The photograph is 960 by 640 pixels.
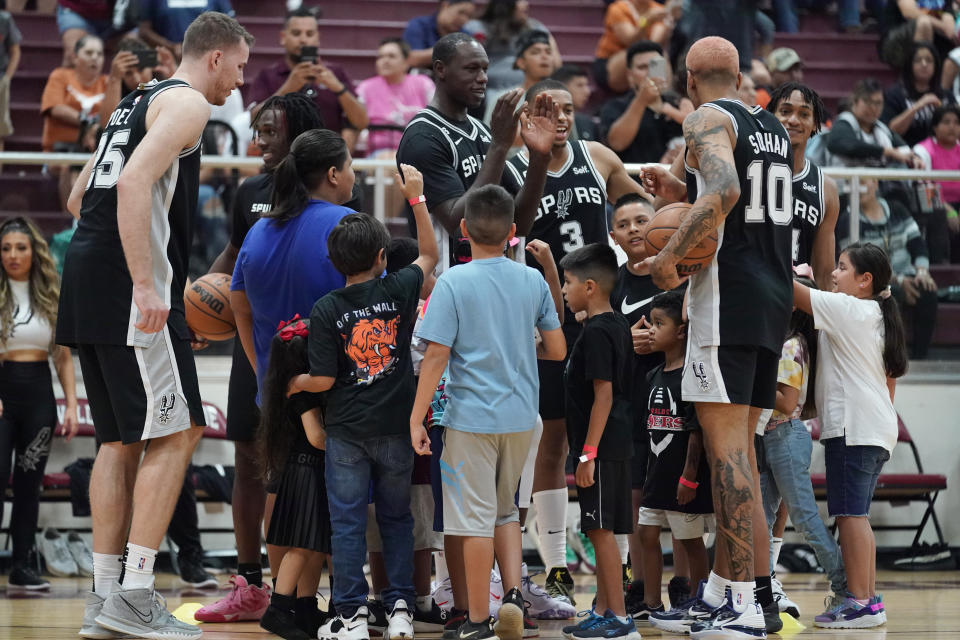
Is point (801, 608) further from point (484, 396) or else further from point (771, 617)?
point (484, 396)

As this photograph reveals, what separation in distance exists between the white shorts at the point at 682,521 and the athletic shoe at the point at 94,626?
2443 mm

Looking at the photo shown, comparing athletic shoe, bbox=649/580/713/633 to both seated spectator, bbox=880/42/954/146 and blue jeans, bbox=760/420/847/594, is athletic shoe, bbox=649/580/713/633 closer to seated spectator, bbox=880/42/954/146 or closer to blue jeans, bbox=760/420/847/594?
blue jeans, bbox=760/420/847/594

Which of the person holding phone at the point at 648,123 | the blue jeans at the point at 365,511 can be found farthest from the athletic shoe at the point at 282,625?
the person holding phone at the point at 648,123

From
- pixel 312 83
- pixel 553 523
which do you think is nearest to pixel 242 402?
pixel 553 523

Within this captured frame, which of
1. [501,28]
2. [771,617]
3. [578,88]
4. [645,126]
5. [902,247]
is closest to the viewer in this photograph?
[771,617]

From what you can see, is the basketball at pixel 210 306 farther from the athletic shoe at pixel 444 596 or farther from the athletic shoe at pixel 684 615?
the athletic shoe at pixel 684 615

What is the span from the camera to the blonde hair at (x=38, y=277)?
771cm

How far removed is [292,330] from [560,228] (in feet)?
5.56

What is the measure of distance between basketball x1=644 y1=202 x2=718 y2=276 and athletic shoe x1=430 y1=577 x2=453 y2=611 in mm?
1832

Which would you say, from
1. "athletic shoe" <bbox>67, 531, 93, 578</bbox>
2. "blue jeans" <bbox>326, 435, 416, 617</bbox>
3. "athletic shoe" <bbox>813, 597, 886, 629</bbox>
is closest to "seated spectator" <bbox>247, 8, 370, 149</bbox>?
"athletic shoe" <bbox>67, 531, 93, 578</bbox>

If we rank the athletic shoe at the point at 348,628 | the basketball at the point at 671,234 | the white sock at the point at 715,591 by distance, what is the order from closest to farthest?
the athletic shoe at the point at 348,628
the basketball at the point at 671,234
the white sock at the point at 715,591

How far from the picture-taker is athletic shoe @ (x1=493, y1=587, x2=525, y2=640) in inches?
180

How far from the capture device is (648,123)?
962 cm

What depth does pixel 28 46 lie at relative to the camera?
1219 centimetres
